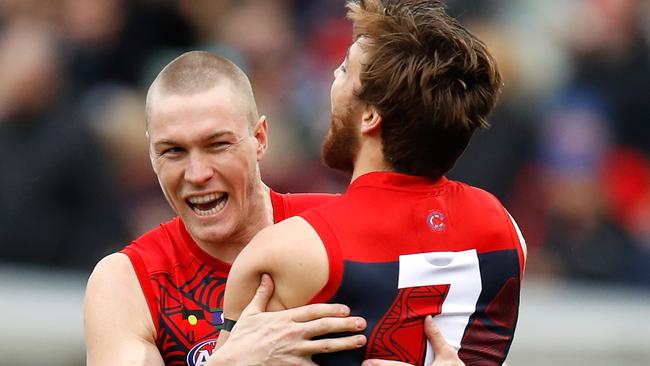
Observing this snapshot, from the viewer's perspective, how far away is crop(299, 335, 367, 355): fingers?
4262mm

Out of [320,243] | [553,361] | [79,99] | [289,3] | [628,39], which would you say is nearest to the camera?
[320,243]

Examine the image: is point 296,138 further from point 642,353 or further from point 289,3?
point 642,353

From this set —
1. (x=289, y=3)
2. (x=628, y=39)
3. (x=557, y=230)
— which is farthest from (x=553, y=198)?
(x=289, y=3)

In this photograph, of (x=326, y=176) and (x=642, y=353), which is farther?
(x=326, y=176)

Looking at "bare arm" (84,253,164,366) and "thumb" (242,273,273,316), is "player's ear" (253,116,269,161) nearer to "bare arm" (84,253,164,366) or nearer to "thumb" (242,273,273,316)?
"bare arm" (84,253,164,366)

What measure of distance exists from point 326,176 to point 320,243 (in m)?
5.27

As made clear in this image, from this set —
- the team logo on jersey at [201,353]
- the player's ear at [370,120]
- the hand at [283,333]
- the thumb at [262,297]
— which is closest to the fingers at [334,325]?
the hand at [283,333]

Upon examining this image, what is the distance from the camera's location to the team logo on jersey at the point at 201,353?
504 cm

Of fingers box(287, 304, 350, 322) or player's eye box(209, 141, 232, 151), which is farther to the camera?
player's eye box(209, 141, 232, 151)

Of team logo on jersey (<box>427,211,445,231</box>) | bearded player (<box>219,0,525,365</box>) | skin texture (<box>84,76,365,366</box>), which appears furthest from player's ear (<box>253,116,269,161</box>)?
team logo on jersey (<box>427,211,445,231</box>)

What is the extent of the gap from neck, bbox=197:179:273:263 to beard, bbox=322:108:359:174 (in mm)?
746

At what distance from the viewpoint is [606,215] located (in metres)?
9.61

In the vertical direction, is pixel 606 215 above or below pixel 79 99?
below

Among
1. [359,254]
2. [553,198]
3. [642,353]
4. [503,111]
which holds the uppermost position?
[503,111]
